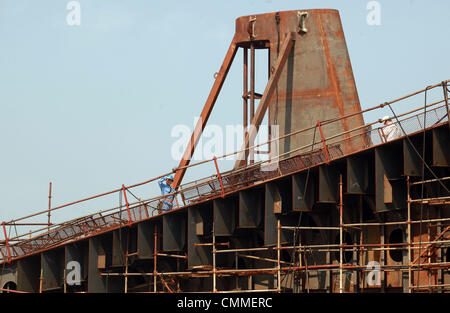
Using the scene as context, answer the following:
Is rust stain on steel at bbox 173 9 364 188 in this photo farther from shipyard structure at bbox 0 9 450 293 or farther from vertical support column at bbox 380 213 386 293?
vertical support column at bbox 380 213 386 293

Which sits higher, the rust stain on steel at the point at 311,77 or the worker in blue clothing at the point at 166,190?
the rust stain on steel at the point at 311,77

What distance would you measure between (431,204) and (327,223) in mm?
4610

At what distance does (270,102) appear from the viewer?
4069cm

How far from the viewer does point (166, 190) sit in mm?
39500

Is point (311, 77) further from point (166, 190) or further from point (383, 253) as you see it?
point (383, 253)

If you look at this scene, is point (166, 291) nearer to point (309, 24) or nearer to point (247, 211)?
point (247, 211)

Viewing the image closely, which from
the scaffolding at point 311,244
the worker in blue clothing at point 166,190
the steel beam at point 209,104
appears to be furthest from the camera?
the steel beam at point 209,104

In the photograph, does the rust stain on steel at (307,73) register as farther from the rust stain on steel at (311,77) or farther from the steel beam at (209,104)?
the steel beam at (209,104)

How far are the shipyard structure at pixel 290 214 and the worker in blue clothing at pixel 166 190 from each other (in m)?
0.31

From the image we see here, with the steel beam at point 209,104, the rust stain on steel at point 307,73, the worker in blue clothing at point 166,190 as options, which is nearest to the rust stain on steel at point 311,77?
the rust stain on steel at point 307,73

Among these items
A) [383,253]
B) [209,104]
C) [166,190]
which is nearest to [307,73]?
[209,104]

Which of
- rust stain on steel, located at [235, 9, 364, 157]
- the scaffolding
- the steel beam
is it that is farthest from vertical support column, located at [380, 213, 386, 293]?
the steel beam

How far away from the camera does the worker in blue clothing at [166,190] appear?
3791cm
